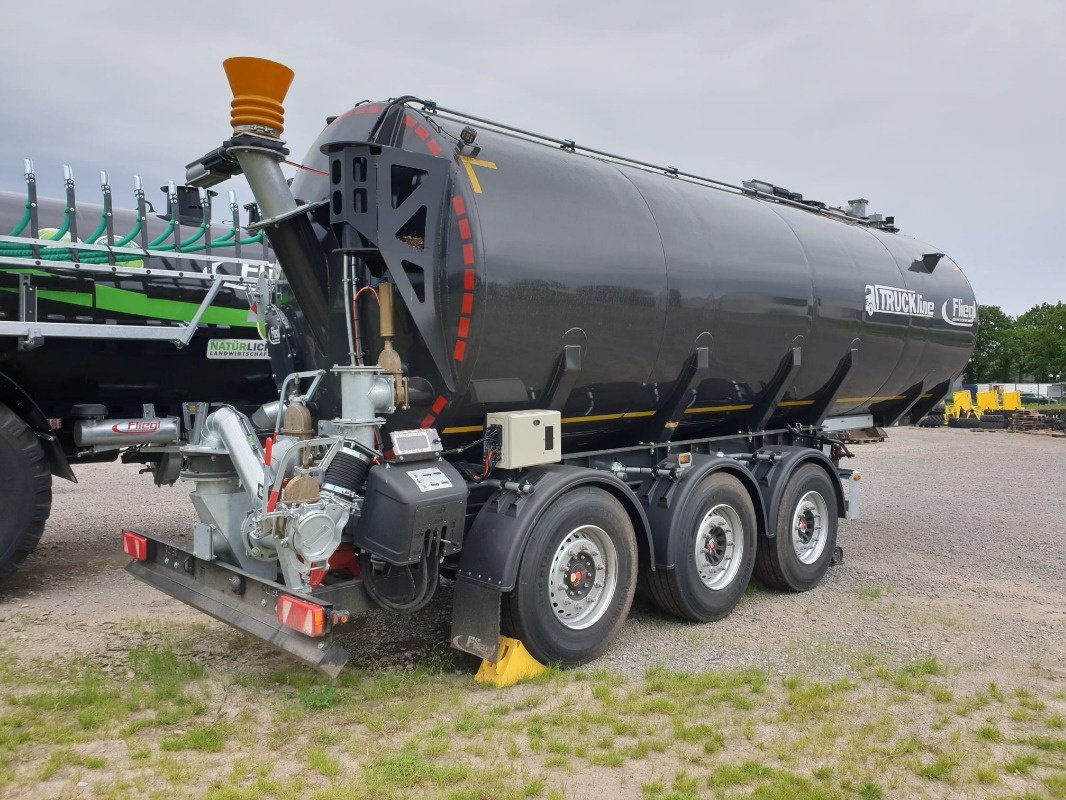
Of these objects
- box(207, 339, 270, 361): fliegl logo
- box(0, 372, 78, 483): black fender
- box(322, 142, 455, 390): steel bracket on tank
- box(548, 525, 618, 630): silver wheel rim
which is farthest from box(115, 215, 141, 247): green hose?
box(548, 525, 618, 630): silver wheel rim

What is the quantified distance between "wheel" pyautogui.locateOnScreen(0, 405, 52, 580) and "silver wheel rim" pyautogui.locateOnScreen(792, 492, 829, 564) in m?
5.87

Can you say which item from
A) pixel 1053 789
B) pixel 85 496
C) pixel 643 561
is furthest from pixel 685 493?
pixel 85 496

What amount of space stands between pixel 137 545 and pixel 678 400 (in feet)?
11.9

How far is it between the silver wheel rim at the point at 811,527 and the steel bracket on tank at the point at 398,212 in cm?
391

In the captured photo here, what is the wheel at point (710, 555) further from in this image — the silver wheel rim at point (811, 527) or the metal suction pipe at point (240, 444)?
the metal suction pipe at point (240, 444)

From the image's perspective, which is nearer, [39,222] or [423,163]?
[423,163]

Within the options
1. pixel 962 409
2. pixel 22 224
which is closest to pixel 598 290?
pixel 22 224

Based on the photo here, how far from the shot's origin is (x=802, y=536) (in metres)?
7.10

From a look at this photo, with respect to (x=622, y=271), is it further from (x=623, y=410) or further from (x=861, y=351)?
(x=861, y=351)

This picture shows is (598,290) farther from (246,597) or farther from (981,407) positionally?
(981,407)

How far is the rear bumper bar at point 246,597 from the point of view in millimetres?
3951

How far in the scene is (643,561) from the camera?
18.4 feet

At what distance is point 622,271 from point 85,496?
29.5 feet

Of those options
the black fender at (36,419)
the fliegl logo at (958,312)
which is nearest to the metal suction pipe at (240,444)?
the black fender at (36,419)
